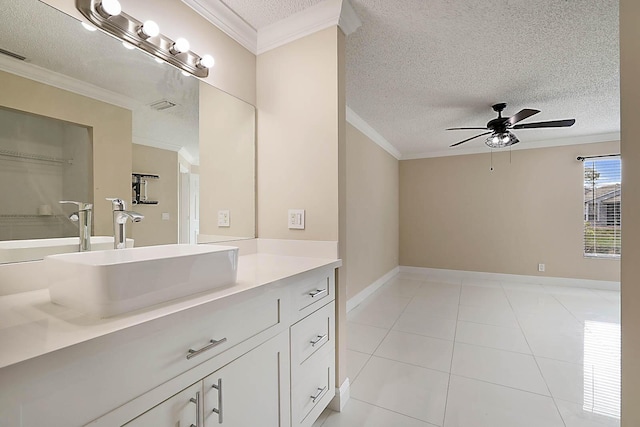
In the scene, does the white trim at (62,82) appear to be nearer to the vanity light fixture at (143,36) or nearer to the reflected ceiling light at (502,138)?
the vanity light fixture at (143,36)

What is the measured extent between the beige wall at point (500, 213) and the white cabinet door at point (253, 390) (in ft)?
15.1

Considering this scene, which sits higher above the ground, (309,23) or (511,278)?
(309,23)

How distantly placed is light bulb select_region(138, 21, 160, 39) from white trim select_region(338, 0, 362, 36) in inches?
37.8

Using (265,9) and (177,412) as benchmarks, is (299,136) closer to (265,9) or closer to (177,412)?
(265,9)

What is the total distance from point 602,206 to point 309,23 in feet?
16.8

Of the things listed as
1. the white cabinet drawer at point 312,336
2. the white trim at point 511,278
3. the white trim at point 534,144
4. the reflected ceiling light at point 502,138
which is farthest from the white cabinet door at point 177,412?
the white trim at point 534,144

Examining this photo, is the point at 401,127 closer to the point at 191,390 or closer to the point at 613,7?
the point at 613,7

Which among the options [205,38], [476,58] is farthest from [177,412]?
[476,58]

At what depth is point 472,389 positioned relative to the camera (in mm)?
1789

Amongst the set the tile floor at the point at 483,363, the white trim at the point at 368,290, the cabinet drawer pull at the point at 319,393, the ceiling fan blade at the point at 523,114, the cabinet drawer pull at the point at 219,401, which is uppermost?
the ceiling fan blade at the point at 523,114

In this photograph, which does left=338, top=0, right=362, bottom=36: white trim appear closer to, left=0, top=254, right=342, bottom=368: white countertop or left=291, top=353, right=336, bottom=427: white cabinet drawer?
left=0, top=254, right=342, bottom=368: white countertop

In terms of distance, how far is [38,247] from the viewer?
0.98 meters

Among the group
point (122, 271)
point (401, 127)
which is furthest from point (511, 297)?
point (122, 271)

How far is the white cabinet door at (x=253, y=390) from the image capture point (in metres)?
0.86
